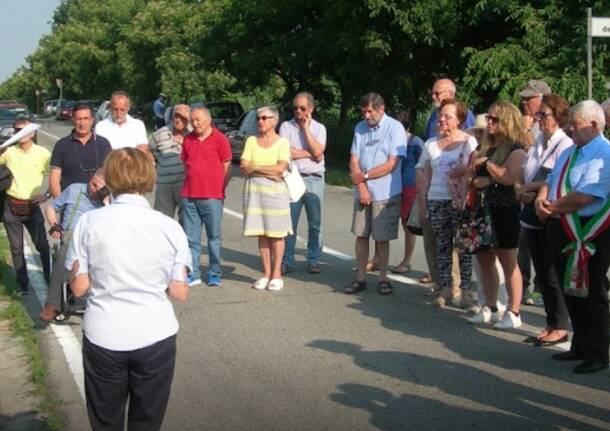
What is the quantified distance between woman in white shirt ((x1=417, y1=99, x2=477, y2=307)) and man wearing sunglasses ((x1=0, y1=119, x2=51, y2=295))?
143 inches

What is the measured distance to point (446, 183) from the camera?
26.5ft

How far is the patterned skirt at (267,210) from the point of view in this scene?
9.26m

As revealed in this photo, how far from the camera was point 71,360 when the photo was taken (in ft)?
22.8

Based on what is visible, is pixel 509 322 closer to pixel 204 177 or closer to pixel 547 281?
pixel 547 281

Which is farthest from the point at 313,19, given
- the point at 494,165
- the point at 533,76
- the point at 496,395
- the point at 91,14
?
the point at 91,14

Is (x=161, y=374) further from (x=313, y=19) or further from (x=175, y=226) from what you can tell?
(x=313, y=19)

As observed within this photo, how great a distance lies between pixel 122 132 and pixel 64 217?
A: 4.75ft

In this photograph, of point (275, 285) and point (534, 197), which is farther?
point (275, 285)

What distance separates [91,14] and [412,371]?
79150 millimetres

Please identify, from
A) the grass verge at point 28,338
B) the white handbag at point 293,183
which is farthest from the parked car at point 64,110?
the white handbag at point 293,183

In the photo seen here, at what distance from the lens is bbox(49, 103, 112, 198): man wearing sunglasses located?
805cm

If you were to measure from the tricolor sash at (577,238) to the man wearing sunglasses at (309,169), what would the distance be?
4.02 m

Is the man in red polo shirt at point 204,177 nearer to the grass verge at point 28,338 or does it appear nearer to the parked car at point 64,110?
the grass verge at point 28,338

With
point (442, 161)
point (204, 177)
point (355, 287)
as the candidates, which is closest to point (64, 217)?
point (204, 177)
